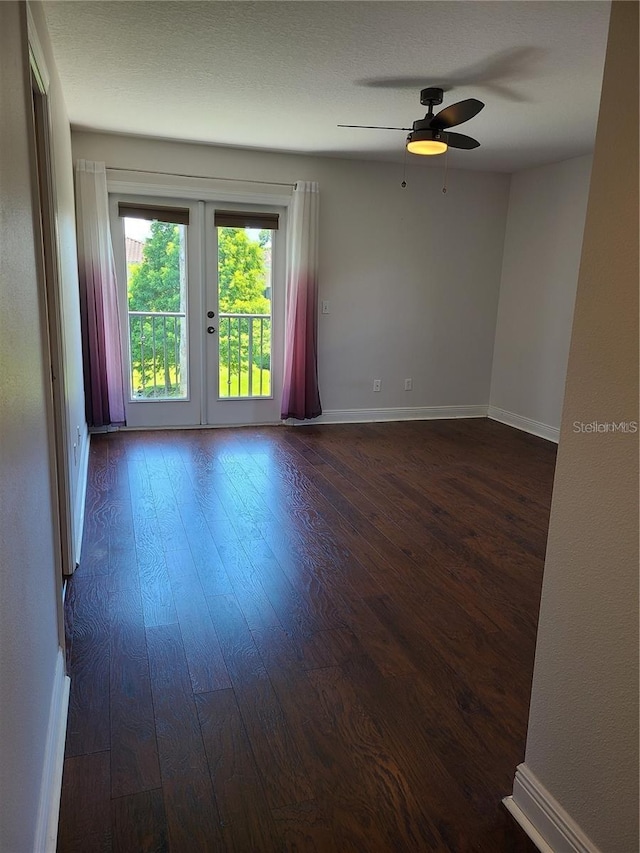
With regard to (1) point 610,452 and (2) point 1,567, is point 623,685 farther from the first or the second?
(2) point 1,567

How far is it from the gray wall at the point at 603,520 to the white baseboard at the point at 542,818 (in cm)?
3

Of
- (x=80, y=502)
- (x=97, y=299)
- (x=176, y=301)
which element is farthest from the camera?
(x=176, y=301)

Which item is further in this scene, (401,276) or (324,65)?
(401,276)

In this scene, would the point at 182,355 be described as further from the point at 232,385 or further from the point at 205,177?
the point at 205,177

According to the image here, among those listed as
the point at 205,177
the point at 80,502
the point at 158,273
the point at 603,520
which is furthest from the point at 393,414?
the point at 603,520

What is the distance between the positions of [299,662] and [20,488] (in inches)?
51.2

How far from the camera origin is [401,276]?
5.80 meters

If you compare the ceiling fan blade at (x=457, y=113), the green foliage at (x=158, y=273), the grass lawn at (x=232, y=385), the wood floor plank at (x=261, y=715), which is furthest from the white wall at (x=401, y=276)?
the wood floor plank at (x=261, y=715)

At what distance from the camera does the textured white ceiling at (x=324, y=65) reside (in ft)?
8.23

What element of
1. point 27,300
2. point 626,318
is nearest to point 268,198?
point 27,300

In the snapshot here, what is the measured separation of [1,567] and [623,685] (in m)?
1.25

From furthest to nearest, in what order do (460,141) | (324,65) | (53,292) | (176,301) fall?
(176,301) → (460,141) → (324,65) → (53,292)

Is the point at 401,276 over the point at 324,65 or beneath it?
beneath

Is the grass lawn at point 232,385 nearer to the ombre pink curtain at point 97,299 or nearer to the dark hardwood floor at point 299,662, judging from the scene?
the ombre pink curtain at point 97,299
